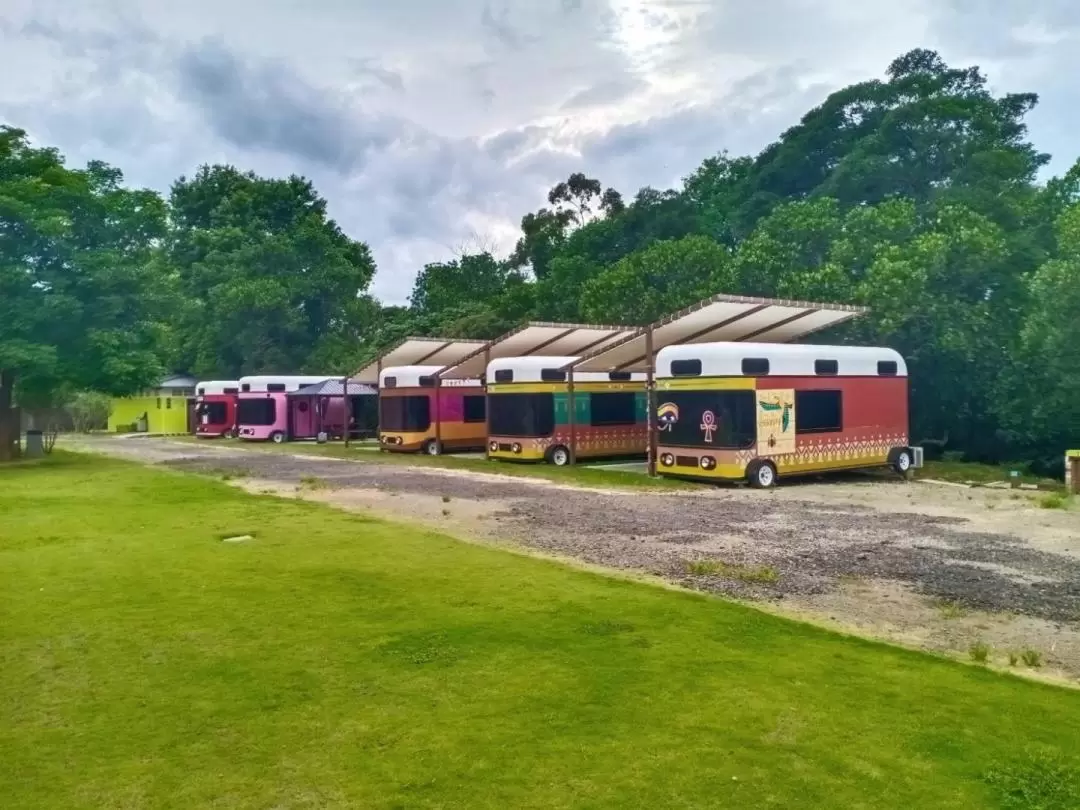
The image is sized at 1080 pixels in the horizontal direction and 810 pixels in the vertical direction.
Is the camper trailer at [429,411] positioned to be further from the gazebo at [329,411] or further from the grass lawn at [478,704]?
the grass lawn at [478,704]

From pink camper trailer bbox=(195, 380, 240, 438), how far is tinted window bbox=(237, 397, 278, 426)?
1993 mm

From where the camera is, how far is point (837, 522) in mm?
11391

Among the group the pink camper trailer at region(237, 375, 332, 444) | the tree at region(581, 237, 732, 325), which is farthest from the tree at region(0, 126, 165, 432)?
the tree at region(581, 237, 732, 325)

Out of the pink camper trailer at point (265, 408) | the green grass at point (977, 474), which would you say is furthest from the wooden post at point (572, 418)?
the pink camper trailer at point (265, 408)

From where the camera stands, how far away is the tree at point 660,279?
2647cm

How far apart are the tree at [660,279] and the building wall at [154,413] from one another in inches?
859

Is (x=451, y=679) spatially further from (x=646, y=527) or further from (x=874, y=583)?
(x=646, y=527)

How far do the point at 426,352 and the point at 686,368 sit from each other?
12264mm

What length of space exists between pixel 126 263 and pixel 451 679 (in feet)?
62.5

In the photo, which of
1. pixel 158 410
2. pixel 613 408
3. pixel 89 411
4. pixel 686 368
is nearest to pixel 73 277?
pixel 613 408

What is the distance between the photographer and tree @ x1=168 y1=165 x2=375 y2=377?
140 feet

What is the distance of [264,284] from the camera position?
41.8 m

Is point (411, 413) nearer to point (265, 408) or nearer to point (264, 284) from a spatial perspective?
point (265, 408)

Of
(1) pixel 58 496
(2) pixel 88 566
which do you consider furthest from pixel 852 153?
(2) pixel 88 566
